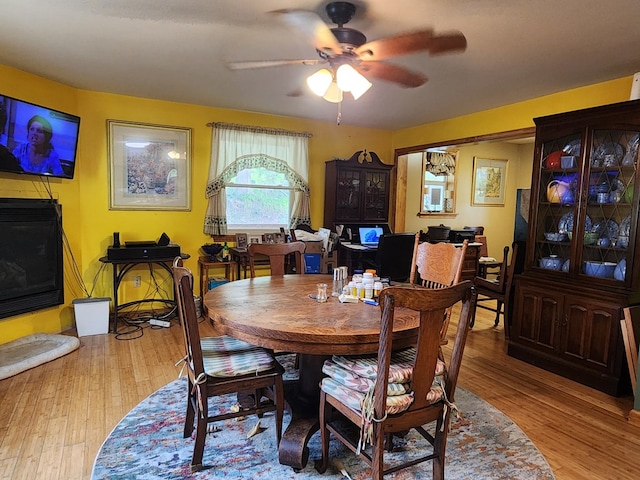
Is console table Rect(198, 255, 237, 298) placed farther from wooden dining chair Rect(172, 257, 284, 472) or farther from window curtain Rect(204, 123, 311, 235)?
wooden dining chair Rect(172, 257, 284, 472)

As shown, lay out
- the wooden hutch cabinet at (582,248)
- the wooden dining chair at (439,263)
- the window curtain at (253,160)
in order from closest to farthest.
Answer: the wooden dining chair at (439,263) → the wooden hutch cabinet at (582,248) → the window curtain at (253,160)

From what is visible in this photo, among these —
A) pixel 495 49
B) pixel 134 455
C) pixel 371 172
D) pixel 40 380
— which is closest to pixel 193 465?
pixel 134 455

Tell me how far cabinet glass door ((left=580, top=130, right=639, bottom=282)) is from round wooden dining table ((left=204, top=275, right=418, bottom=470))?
2.02 m

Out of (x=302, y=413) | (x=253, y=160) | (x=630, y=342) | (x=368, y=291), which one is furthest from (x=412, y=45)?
(x=253, y=160)

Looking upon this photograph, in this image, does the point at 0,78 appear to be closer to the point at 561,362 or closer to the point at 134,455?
the point at 134,455

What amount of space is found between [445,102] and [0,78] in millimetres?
4016

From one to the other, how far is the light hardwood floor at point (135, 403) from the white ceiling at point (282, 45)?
2357 millimetres

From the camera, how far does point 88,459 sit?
1986 mm

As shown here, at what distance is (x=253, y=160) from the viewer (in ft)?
16.1

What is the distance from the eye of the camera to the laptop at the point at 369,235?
5337 mm

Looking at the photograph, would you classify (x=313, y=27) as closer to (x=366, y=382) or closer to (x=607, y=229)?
(x=366, y=382)

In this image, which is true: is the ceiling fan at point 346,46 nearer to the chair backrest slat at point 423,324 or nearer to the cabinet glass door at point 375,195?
the chair backrest slat at point 423,324

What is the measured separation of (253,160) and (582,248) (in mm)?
3521

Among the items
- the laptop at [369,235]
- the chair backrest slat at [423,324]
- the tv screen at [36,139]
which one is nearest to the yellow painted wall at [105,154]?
the tv screen at [36,139]
